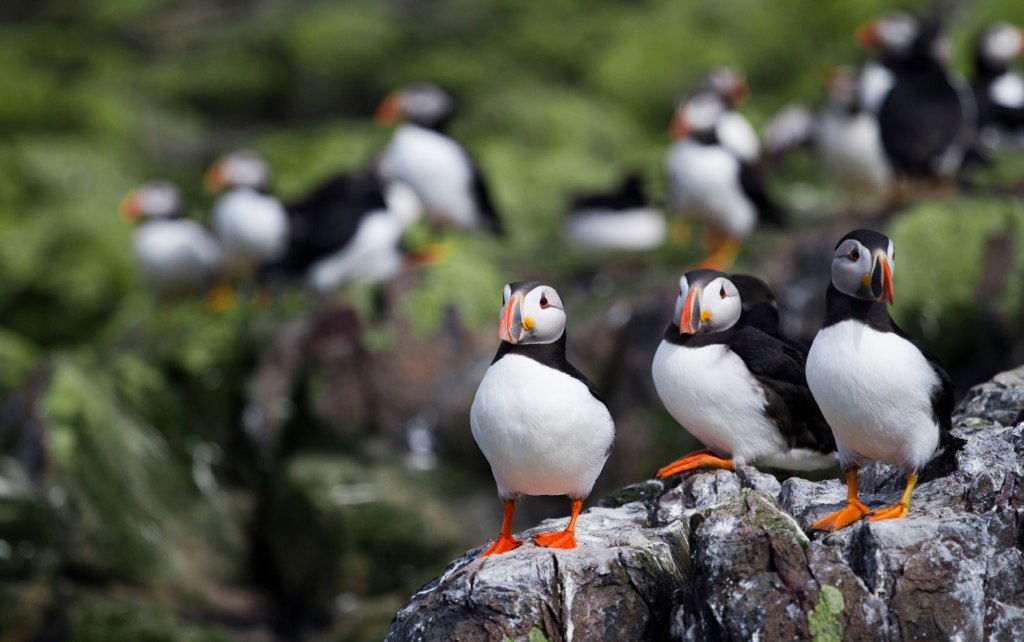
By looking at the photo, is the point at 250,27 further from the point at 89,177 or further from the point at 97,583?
the point at 97,583

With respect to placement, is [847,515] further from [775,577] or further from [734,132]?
[734,132]

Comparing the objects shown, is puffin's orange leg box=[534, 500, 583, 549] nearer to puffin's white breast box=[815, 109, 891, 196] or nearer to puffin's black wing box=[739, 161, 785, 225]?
puffin's black wing box=[739, 161, 785, 225]

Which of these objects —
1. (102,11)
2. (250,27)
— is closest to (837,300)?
(250,27)

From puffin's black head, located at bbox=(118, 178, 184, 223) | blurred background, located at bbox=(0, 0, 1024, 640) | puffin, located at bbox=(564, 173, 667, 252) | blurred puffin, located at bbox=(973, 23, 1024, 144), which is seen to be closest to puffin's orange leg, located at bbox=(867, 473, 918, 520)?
blurred background, located at bbox=(0, 0, 1024, 640)

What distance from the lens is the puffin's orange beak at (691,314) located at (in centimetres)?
425

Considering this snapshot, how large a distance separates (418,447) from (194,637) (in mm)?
1870

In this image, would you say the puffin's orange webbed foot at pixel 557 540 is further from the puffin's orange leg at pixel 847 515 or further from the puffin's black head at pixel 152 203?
the puffin's black head at pixel 152 203

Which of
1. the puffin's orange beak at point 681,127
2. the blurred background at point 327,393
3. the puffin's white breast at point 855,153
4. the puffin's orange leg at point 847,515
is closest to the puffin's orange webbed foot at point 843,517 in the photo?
the puffin's orange leg at point 847,515

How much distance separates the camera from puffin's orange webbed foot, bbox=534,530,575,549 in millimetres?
3852

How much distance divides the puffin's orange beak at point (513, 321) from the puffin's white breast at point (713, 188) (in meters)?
4.34

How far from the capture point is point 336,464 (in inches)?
303

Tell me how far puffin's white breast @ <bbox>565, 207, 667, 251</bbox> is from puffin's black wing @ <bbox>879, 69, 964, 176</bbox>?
6.41 ft

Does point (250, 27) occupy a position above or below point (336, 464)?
above

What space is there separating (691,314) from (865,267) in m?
0.70
